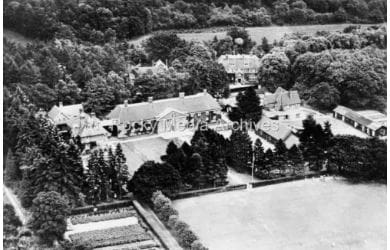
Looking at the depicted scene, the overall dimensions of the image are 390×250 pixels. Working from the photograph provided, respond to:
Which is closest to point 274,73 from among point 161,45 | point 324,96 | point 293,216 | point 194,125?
point 324,96

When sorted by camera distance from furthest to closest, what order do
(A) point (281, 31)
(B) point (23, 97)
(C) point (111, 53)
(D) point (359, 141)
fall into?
1. (A) point (281, 31)
2. (C) point (111, 53)
3. (B) point (23, 97)
4. (D) point (359, 141)

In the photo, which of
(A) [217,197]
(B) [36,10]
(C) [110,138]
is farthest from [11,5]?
(A) [217,197]

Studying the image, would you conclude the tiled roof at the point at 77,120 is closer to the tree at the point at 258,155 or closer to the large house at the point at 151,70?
the large house at the point at 151,70

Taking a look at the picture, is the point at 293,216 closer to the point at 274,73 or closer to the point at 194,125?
the point at 194,125

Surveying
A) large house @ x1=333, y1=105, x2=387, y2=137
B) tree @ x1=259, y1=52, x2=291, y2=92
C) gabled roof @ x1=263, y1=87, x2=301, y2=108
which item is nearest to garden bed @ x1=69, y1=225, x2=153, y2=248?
gabled roof @ x1=263, y1=87, x2=301, y2=108

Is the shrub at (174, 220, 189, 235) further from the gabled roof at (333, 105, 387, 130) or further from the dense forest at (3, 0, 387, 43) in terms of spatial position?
the dense forest at (3, 0, 387, 43)

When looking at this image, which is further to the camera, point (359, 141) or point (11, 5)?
point (11, 5)

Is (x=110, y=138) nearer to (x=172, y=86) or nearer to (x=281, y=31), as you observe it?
(x=172, y=86)
